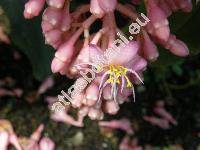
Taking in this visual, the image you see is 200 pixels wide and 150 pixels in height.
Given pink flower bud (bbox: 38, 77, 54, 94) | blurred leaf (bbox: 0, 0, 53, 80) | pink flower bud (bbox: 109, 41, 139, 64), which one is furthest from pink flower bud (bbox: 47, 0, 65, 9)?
pink flower bud (bbox: 38, 77, 54, 94)

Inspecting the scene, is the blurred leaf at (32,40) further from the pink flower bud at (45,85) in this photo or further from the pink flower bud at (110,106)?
the pink flower bud at (110,106)

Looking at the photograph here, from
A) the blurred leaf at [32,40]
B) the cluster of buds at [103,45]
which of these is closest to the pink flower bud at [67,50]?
the cluster of buds at [103,45]

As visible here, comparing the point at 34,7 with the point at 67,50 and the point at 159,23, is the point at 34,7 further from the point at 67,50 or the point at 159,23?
the point at 159,23

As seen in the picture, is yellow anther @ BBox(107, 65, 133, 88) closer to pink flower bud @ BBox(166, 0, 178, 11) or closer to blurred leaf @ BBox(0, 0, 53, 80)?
pink flower bud @ BBox(166, 0, 178, 11)

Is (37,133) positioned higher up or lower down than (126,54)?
lower down

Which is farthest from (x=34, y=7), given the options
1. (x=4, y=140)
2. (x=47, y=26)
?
(x=4, y=140)

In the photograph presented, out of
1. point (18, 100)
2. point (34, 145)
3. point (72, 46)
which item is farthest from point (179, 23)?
point (18, 100)
